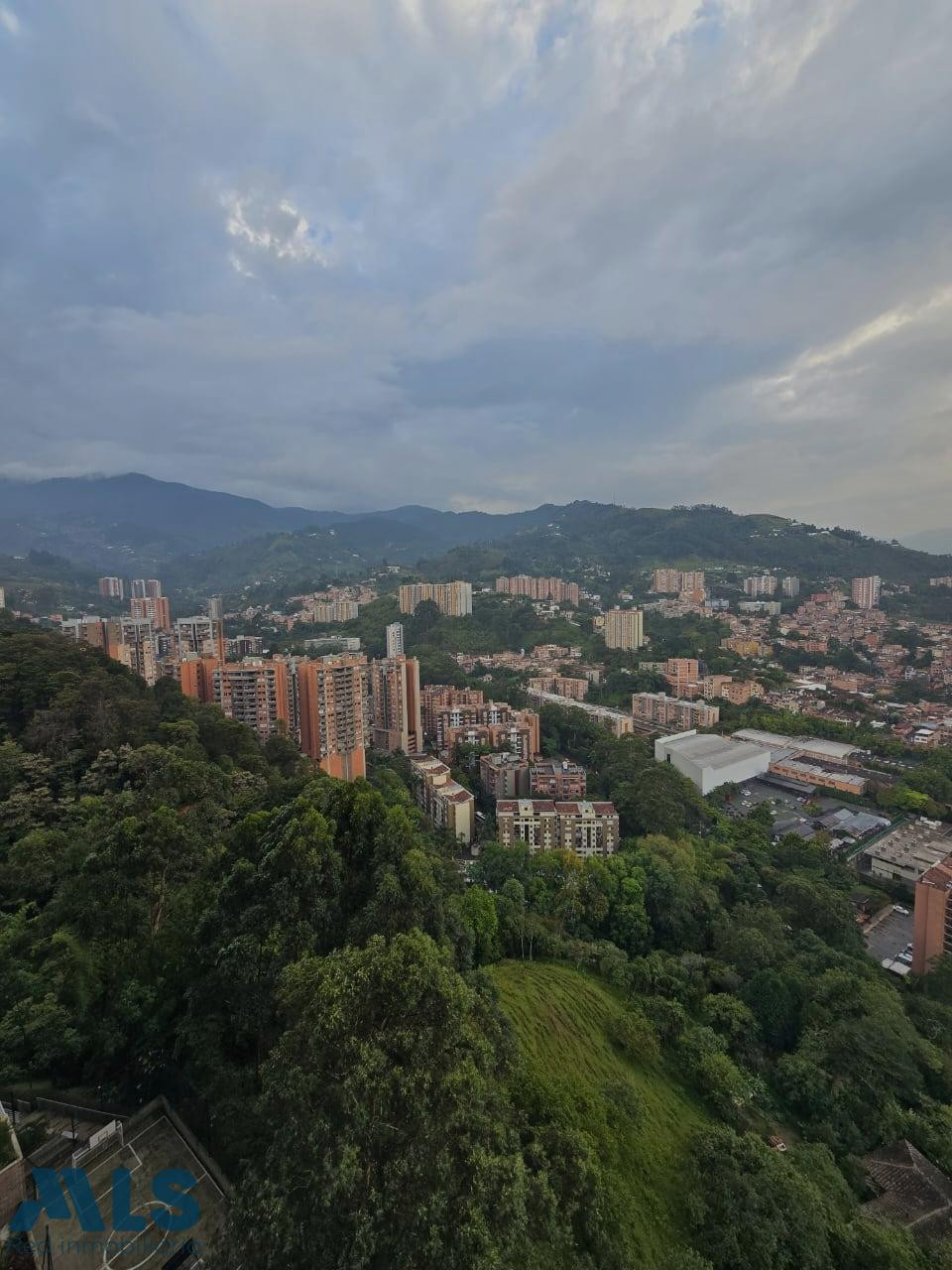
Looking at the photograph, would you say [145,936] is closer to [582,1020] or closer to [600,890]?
[582,1020]

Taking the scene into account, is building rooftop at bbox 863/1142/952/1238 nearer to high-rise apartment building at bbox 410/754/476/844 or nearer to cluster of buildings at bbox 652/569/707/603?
high-rise apartment building at bbox 410/754/476/844

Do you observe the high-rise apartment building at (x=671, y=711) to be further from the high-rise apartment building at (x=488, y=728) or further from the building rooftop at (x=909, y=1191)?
the building rooftop at (x=909, y=1191)

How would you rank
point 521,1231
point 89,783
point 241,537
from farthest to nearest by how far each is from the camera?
1. point 241,537
2. point 89,783
3. point 521,1231

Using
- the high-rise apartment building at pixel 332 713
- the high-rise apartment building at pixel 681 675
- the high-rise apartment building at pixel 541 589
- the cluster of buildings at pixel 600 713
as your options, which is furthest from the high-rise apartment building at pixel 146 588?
the high-rise apartment building at pixel 681 675

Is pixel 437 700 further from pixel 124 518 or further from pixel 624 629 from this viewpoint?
pixel 124 518

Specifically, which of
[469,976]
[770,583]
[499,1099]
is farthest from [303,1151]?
[770,583]

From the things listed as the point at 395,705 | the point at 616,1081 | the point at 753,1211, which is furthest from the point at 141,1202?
the point at 395,705
